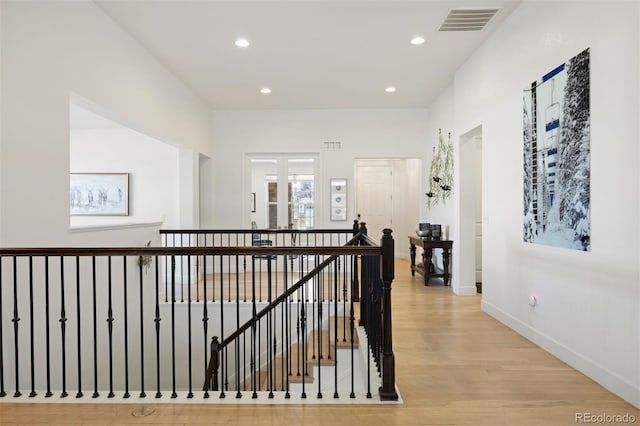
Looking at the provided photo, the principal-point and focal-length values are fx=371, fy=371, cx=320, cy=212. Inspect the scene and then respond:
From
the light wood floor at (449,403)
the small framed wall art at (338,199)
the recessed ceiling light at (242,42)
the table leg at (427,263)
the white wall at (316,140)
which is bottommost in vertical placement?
the light wood floor at (449,403)

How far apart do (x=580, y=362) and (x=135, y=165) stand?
7056 mm

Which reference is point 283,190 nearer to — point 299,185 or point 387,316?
point 299,185

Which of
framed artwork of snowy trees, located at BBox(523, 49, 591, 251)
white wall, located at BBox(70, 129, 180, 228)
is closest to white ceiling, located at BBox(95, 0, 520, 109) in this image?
framed artwork of snowy trees, located at BBox(523, 49, 591, 251)

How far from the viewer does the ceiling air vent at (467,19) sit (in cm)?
376

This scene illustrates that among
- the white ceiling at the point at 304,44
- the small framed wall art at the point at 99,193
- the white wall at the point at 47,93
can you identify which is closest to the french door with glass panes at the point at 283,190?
the white ceiling at the point at 304,44

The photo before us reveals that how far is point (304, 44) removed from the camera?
4.50 meters

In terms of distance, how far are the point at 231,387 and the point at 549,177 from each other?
15.6 feet

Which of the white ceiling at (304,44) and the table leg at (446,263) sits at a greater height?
the white ceiling at (304,44)

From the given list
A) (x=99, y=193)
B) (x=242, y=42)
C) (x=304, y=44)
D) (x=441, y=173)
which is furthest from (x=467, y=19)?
(x=99, y=193)

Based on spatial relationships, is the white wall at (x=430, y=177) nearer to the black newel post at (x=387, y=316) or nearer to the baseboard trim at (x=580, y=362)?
the baseboard trim at (x=580, y=362)

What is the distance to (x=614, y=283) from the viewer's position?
252cm

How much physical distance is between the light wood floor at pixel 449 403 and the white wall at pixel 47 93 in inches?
55.4

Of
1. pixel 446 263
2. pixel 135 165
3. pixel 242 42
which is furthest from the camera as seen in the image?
pixel 135 165

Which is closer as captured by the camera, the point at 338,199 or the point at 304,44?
the point at 304,44
